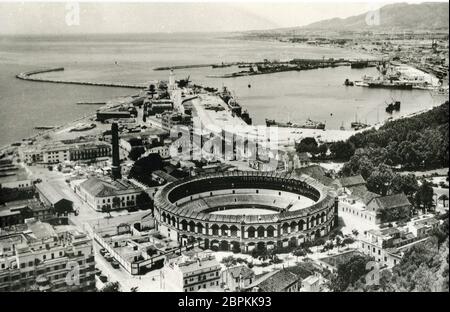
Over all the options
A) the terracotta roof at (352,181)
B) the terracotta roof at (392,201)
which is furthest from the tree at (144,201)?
the terracotta roof at (392,201)

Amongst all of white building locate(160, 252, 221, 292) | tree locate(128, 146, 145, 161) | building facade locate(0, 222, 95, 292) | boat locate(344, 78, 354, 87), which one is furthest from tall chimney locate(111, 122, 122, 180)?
boat locate(344, 78, 354, 87)

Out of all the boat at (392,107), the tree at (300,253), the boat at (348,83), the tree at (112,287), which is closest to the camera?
the tree at (112,287)

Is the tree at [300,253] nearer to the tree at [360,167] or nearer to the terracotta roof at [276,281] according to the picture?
the terracotta roof at [276,281]

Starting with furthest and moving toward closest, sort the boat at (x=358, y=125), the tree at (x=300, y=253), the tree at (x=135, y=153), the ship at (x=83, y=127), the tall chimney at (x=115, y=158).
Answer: the boat at (x=358, y=125), the ship at (x=83, y=127), the tree at (x=135, y=153), the tall chimney at (x=115, y=158), the tree at (x=300, y=253)

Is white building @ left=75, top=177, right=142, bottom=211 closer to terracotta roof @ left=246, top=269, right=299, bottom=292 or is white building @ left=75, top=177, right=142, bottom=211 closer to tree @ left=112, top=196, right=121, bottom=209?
tree @ left=112, top=196, right=121, bottom=209

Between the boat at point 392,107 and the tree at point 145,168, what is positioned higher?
the boat at point 392,107

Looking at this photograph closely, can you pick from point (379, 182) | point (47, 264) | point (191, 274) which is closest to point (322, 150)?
point (379, 182)

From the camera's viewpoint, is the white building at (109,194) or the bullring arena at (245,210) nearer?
the bullring arena at (245,210)
